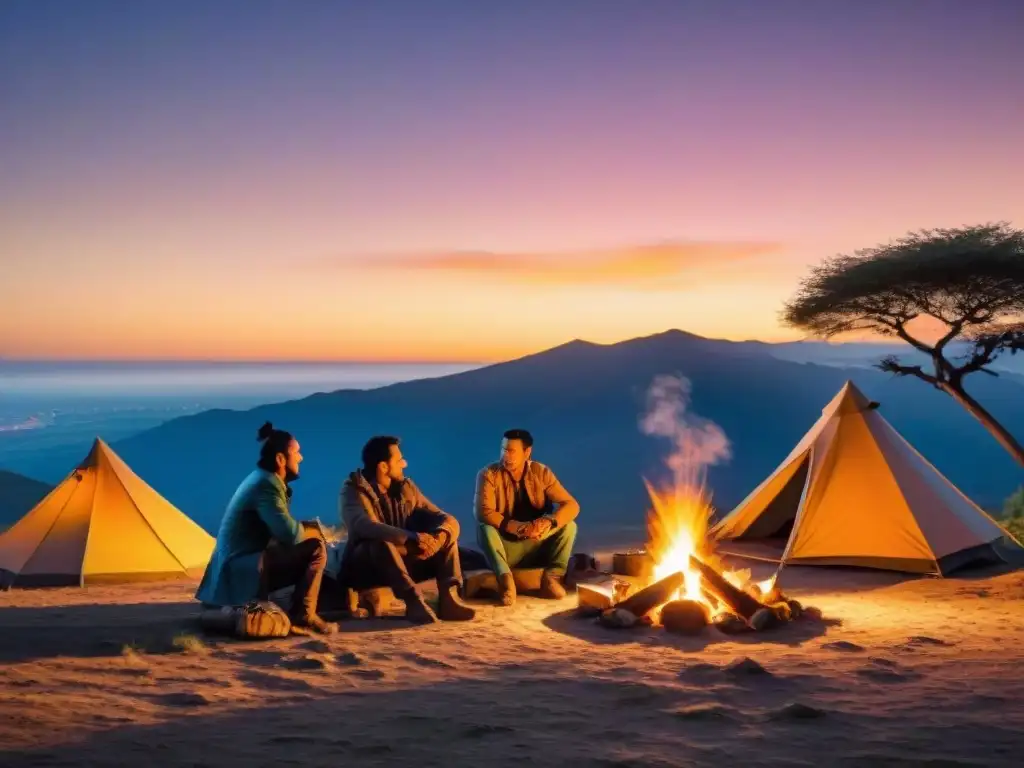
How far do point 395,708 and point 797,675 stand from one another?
2.54m

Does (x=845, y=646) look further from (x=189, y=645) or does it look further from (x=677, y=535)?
(x=189, y=645)

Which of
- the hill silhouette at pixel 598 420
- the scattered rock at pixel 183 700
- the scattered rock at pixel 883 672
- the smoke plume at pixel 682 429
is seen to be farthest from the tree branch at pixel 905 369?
the smoke plume at pixel 682 429

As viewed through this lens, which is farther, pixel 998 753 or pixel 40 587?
pixel 40 587

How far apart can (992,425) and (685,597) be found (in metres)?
9.91

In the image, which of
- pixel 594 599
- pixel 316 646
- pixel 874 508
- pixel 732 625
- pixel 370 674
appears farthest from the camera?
pixel 874 508

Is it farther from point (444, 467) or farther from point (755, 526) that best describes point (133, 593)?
point (444, 467)

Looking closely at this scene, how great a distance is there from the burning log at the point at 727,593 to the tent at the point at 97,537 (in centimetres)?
641

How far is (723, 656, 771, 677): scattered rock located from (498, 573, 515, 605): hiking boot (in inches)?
113

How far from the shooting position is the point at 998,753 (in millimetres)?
4297

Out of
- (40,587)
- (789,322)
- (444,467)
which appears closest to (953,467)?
(444,467)

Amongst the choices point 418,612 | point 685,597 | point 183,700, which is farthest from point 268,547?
point 685,597

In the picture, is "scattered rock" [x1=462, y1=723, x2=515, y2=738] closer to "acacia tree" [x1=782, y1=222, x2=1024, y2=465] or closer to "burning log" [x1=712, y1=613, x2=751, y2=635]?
"burning log" [x1=712, y1=613, x2=751, y2=635]

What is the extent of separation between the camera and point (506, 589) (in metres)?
8.46

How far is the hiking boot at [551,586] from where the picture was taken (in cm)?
876
